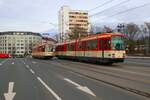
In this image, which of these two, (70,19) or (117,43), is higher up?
(70,19)

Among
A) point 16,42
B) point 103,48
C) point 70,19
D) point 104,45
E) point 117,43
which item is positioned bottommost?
point 103,48

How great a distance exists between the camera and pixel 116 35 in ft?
111

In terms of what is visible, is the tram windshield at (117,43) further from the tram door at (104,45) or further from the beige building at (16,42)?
the beige building at (16,42)

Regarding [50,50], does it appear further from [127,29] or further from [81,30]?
[127,29]

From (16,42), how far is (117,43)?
157 meters

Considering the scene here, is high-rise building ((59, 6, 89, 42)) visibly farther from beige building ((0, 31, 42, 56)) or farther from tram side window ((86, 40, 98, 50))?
beige building ((0, 31, 42, 56))

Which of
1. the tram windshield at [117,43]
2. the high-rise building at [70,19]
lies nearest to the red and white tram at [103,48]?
the tram windshield at [117,43]

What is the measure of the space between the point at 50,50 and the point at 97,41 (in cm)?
2639

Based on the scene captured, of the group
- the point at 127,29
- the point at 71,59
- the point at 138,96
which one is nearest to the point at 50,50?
the point at 71,59

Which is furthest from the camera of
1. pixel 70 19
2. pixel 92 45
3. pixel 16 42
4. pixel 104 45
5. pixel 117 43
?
pixel 16 42

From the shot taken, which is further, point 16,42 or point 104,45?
point 16,42

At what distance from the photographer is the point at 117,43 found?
33719 millimetres

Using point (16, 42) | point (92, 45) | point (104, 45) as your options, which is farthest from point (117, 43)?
point (16, 42)

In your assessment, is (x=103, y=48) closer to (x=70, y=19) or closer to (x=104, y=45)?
(x=104, y=45)
